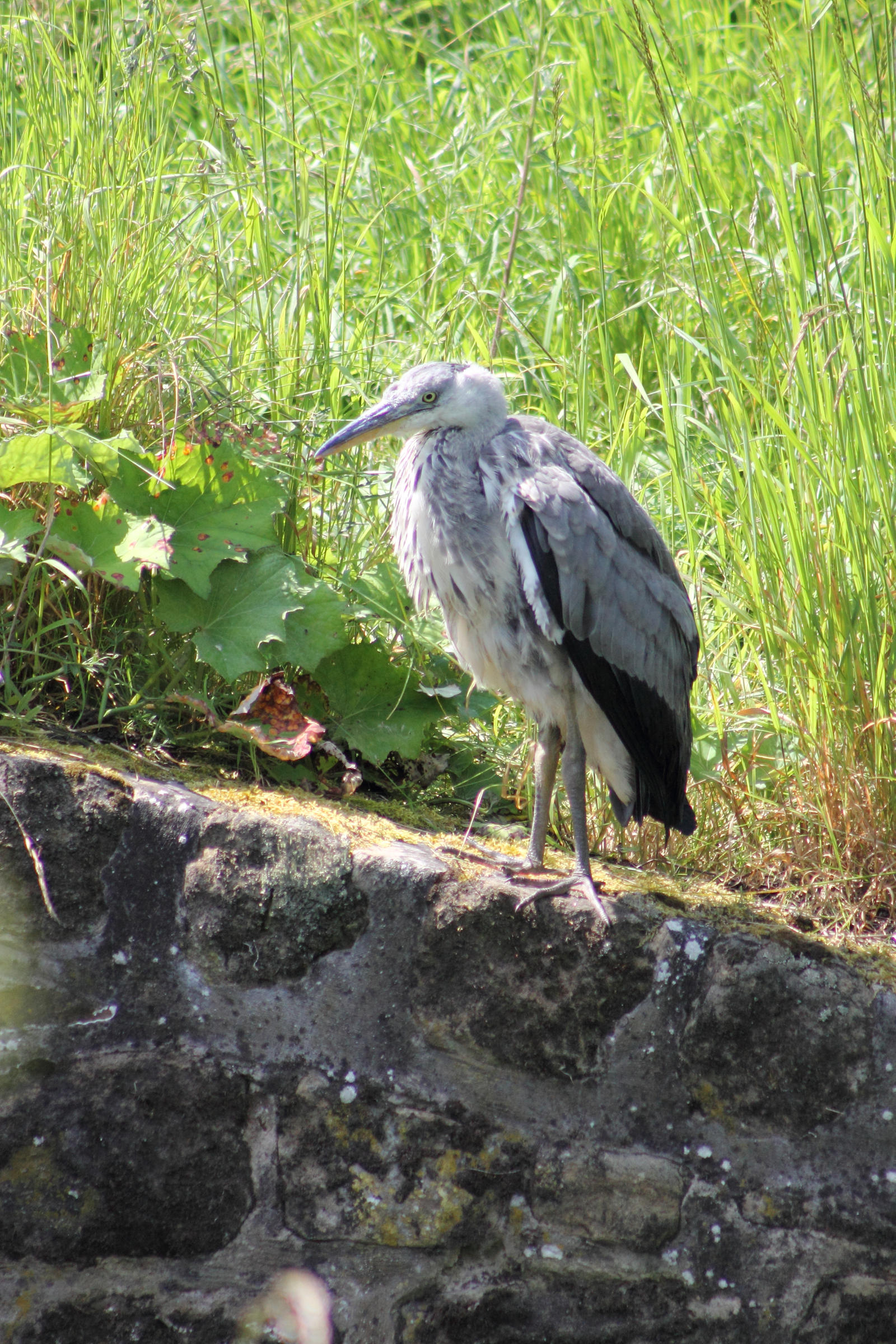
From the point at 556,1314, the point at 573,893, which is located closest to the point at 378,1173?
the point at 556,1314

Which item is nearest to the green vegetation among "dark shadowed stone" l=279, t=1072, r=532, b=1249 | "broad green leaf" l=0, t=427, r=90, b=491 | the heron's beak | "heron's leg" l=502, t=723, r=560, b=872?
"broad green leaf" l=0, t=427, r=90, b=491

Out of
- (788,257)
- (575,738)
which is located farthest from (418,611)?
(788,257)

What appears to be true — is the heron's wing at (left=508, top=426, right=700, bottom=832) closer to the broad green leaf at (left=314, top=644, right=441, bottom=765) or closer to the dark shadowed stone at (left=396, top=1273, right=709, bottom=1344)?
the broad green leaf at (left=314, top=644, right=441, bottom=765)

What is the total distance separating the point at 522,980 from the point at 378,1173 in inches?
18.3

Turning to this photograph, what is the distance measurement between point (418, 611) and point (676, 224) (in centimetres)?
117

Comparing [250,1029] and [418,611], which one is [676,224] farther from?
[250,1029]

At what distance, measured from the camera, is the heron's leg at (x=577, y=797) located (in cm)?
245

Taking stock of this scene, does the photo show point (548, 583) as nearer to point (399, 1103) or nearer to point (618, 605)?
point (618, 605)

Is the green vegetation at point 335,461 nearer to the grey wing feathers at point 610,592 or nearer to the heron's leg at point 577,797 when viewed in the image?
the grey wing feathers at point 610,592

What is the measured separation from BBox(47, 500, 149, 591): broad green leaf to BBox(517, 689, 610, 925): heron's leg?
104 cm

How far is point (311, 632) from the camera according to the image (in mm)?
2686

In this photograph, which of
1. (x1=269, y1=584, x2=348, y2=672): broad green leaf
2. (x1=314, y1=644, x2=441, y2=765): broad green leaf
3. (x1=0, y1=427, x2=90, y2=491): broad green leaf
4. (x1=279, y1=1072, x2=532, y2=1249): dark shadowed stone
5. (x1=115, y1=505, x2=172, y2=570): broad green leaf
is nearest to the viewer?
(x1=279, y1=1072, x2=532, y2=1249): dark shadowed stone

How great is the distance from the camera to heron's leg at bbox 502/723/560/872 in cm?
268

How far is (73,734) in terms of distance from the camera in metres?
2.49
